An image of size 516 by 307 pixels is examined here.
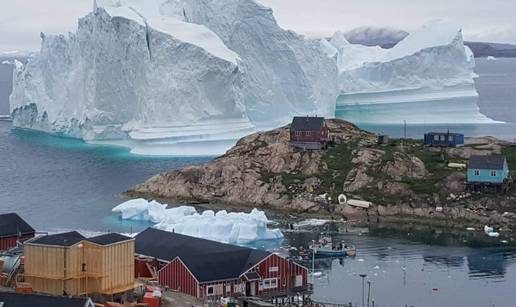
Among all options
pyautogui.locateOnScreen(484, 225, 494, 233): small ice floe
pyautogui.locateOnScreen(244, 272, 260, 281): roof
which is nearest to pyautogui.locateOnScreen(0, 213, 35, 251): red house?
pyautogui.locateOnScreen(244, 272, 260, 281): roof

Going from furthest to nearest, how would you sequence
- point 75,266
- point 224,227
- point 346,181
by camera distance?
point 346,181
point 224,227
point 75,266

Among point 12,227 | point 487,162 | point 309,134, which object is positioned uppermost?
point 309,134

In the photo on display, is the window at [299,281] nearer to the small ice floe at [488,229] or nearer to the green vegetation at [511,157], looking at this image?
the small ice floe at [488,229]

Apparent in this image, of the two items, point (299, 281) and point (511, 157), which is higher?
point (511, 157)

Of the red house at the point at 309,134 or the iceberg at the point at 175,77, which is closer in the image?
the red house at the point at 309,134

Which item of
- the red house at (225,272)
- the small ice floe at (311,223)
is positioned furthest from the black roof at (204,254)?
the small ice floe at (311,223)

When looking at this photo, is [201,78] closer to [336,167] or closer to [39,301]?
[336,167]

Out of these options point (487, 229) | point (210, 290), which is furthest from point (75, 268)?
point (487, 229)

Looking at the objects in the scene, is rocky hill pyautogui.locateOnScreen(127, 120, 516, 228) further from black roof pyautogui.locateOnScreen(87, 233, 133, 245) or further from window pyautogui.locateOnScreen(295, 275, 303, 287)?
black roof pyautogui.locateOnScreen(87, 233, 133, 245)
